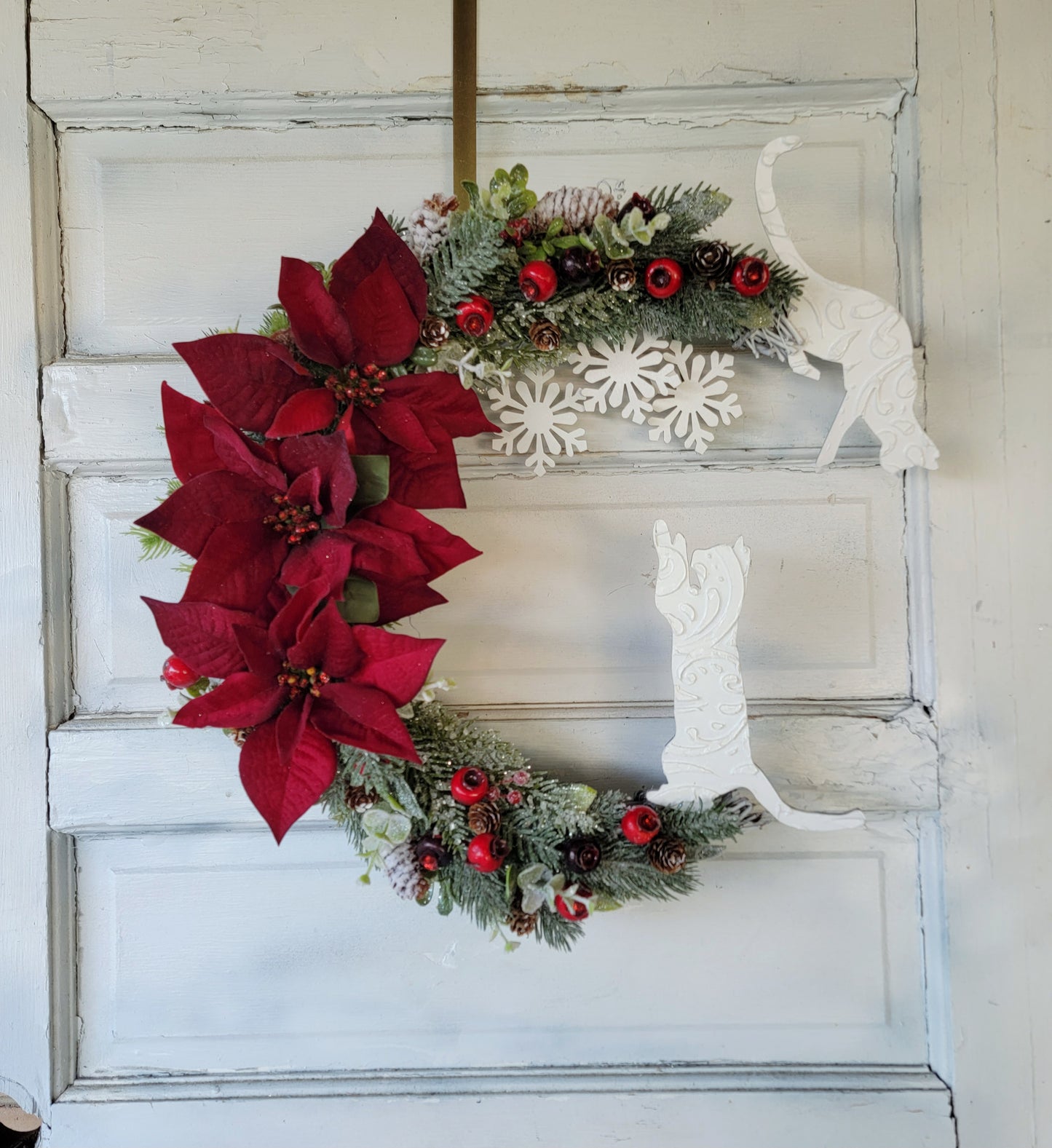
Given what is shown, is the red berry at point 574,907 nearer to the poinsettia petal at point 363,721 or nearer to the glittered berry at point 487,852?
the glittered berry at point 487,852

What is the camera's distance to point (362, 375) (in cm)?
70

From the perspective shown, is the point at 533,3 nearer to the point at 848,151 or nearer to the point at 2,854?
the point at 848,151

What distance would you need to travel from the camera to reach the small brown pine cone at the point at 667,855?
696mm

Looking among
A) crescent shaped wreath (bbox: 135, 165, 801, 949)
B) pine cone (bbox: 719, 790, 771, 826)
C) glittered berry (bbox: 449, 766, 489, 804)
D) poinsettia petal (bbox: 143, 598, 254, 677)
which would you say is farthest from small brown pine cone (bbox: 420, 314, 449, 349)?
pine cone (bbox: 719, 790, 771, 826)

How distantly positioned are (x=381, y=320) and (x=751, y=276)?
1.16 ft

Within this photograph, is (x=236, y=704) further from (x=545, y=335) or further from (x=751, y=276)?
(x=751, y=276)

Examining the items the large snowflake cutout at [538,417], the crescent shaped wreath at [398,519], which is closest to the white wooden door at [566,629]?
the large snowflake cutout at [538,417]

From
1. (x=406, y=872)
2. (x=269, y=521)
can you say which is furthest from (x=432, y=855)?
(x=269, y=521)

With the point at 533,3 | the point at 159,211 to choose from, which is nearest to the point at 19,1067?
the point at 159,211

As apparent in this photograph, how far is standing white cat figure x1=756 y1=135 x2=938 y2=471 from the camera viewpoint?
29.3 inches

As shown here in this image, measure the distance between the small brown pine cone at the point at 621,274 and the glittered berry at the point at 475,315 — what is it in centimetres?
12

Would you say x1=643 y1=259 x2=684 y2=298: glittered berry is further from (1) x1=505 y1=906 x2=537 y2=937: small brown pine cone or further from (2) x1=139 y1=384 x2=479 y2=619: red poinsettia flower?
(1) x1=505 y1=906 x2=537 y2=937: small brown pine cone

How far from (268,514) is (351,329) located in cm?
19

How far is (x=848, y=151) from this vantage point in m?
0.84
